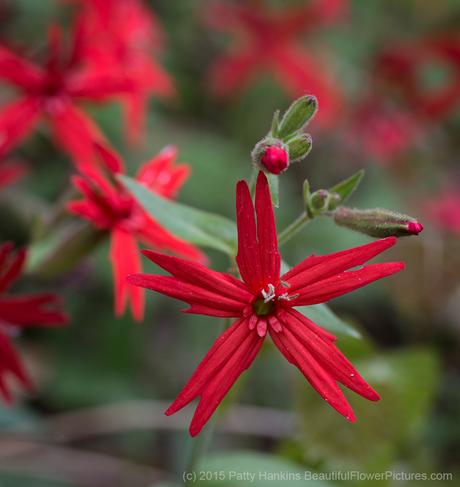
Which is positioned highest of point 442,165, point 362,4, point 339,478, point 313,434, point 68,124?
point 362,4

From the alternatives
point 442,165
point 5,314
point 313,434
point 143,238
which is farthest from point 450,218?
point 5,314

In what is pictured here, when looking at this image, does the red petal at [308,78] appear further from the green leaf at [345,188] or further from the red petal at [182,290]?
the red petal at [182,290]

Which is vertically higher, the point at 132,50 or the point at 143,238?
the point at 132,50

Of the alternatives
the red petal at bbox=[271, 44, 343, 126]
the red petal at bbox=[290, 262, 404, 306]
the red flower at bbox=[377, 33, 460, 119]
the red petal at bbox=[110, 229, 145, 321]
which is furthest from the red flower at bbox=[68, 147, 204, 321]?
the red flower at bbox=[377, 33, 460, 119]

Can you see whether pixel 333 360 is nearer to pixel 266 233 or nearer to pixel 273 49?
pixel 266 233

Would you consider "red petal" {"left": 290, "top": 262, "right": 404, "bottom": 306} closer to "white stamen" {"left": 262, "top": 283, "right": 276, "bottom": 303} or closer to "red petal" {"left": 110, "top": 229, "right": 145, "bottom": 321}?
"white stamen" {"left": 262, "top": 283, "right": 276, "bottom": 303}

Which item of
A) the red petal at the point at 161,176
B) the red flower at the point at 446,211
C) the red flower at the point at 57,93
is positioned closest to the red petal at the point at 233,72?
the red flower at the point at 446,211

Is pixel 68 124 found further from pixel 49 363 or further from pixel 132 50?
pixel 49 363
